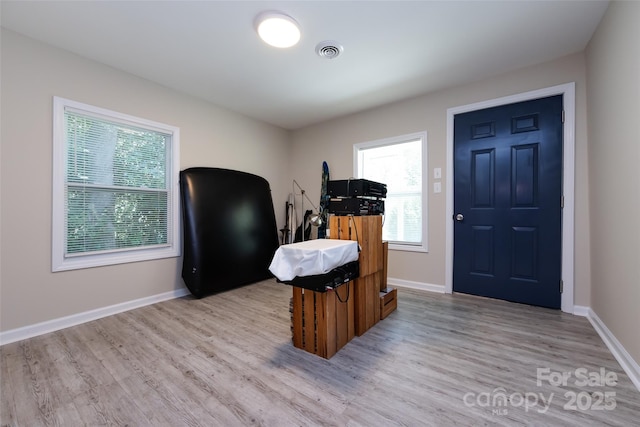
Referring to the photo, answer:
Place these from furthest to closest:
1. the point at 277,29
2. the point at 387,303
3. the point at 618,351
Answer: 1. the point at 387,303
2. the point at 277,29
3. the point at 618,351

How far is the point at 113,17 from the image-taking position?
191 centimetres

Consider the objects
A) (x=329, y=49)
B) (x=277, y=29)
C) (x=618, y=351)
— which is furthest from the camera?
(x=329, y=49)

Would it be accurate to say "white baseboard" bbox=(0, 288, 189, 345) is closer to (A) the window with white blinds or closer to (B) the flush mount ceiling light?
(A) the window with white blinds

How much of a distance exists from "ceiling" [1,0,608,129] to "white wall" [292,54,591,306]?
5.6 inches

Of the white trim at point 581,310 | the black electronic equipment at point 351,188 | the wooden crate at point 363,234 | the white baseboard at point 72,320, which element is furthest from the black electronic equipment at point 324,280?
the white trim at point 581,310

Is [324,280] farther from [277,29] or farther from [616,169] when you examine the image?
[616,169]

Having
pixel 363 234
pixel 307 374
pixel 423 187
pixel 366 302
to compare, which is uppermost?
pixel 423 187

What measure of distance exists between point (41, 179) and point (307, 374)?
2677 millimetres

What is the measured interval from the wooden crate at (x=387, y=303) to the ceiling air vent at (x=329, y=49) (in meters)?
2.27

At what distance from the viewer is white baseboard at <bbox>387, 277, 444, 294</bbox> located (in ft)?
10.1

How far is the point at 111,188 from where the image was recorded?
258 centimetres

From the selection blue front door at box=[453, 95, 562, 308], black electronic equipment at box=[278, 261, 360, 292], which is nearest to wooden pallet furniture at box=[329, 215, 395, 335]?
black electronic equipment at box=[278, 261, 360, 292]

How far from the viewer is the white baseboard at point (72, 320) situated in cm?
199

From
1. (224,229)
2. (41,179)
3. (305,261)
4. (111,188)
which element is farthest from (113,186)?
(305,261)
